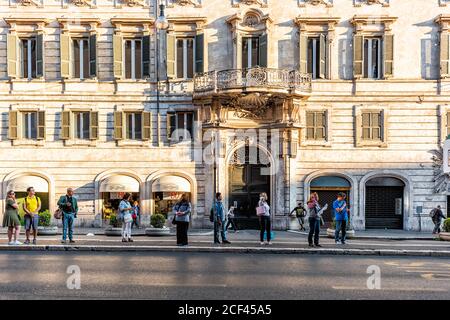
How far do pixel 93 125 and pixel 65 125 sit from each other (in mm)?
1458

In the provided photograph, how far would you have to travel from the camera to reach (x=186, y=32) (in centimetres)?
2666

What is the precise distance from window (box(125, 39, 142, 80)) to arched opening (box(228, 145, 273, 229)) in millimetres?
Answer: 6805

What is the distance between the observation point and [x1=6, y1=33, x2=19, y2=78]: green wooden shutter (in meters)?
26.3

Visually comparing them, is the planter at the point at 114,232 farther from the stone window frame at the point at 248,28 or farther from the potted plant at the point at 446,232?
the potted plant at the point at 446,232

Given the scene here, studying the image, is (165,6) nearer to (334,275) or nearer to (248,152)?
(248,152)

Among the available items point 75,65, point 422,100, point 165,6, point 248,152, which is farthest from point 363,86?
point 75,65

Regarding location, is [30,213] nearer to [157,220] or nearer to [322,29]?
[157,220]

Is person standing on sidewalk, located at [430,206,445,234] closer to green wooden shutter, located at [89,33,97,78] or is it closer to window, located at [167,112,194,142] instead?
window, located at [167,112,194,142]

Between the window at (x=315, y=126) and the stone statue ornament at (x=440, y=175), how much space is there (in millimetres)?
5928

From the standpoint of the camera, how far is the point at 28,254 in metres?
15.3

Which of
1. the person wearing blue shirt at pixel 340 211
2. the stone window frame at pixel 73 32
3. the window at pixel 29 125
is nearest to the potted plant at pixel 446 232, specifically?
the person wearing blue shirt at pixel 340 211

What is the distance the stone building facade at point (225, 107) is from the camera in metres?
26.2

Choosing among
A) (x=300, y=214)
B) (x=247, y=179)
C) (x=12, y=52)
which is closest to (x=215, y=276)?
(x=300, y=214)

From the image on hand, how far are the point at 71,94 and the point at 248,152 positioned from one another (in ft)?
32.6
